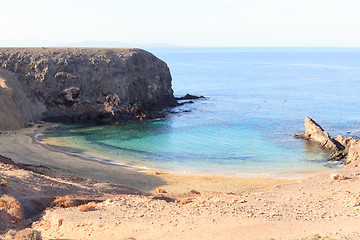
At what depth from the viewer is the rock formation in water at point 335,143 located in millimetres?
33875

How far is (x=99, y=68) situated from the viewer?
58.1 meters

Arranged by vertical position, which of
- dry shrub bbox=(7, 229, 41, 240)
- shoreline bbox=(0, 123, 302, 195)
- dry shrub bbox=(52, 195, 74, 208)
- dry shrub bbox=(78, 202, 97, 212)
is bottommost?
shoreline bbox=(0, 123, 302, 195)

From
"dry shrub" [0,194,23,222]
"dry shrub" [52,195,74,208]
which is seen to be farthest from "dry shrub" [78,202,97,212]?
"dry shrub" [0,194,23,222]

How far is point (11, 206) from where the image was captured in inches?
676

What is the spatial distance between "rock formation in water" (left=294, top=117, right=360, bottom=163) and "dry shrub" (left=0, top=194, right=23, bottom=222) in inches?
1079

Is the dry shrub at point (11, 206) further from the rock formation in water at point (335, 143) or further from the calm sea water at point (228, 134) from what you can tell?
the rock formation in water at point (335, 143)

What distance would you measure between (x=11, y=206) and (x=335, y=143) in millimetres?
32127

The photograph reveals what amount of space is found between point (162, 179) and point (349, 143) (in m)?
19.7

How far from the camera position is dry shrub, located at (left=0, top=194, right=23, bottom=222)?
54.9 feet

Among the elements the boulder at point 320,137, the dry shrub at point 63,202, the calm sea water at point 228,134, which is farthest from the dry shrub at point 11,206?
the boulder at point 320,137

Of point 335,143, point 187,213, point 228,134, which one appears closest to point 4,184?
point 187,213

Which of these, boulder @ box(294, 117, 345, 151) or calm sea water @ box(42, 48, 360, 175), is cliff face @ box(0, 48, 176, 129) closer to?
calm sea water @ box(42, 48, 360, 175)

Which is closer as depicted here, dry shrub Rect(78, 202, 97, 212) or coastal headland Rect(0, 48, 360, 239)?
coastal headland Rect(0, 48, 360, 239)

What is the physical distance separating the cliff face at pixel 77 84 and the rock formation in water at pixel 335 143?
914 inches
